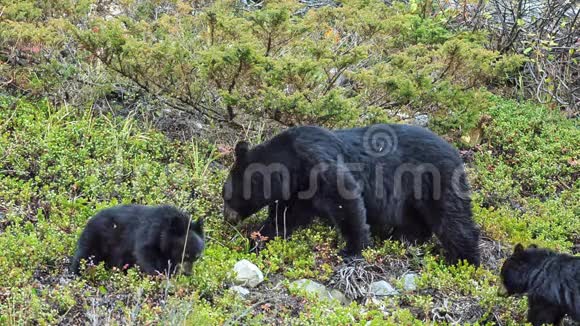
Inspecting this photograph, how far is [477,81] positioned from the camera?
31.7 feet

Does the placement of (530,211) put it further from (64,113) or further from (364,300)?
(64,113)

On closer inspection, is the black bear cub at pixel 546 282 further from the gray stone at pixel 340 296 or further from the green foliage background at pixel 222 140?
the gray stone at pixel 340 296

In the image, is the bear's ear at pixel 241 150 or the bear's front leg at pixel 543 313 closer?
the bear's front leg at pixel 543 313

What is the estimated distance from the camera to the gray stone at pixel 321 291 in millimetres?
6422

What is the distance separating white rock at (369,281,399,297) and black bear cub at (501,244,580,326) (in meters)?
0.98

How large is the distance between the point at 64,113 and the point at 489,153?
5371 millimetres

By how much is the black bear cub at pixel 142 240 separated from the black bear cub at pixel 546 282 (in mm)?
2561

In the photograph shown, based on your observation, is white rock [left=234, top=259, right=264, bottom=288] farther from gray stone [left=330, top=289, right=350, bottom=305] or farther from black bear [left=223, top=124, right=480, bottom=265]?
black bear [left=223, top=124, right=480, bottom=265]

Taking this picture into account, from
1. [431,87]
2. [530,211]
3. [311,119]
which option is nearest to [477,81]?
[431,87]

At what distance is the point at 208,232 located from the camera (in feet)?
23.7

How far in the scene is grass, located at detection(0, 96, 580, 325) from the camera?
5645 mm

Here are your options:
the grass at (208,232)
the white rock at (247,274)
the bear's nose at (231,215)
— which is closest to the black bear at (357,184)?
the bear's nose at (231,215)

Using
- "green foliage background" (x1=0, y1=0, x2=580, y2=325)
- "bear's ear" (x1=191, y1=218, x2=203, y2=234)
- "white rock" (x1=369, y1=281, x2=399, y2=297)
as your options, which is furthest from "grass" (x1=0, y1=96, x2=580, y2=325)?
"bear's ear" (x1=191, y1=218, x2=203, y2=234)

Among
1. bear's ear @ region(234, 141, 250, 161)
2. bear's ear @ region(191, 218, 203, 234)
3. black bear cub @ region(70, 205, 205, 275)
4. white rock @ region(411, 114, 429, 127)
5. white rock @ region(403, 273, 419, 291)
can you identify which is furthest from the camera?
white rock @ region(411, 114, 429, 127)
